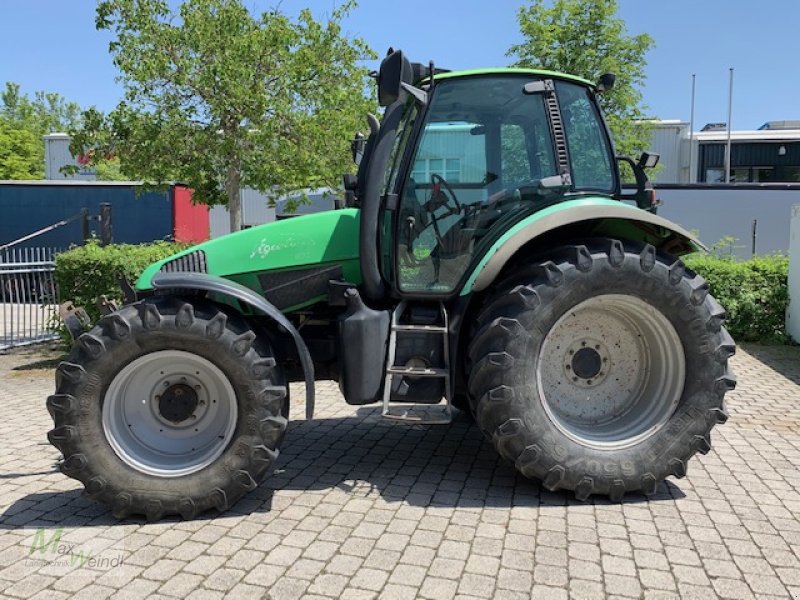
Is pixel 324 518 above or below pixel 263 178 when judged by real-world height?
below

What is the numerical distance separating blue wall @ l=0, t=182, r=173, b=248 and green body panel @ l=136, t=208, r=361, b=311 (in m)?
14.4

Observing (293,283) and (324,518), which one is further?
(293,283)

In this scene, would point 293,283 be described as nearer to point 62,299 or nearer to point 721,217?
point 62,299

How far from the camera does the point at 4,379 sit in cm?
827

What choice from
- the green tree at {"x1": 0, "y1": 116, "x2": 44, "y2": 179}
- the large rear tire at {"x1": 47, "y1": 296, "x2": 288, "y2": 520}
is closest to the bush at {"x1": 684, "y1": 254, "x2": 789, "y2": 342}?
the large rear tire at {"x1": 47, "y1": 296, "x2": 288, "y2": 520}

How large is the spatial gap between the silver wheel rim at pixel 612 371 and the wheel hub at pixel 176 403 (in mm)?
2097

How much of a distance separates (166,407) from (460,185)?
2209 mm

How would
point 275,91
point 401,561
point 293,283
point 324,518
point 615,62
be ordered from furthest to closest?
point 615,62 → point 275,91 → point 293,283 → point 324,518 → point 401,561

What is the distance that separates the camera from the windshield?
14.1ft

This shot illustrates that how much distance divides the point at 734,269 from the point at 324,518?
8.59 metres

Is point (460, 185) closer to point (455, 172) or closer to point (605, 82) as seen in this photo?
point (455, 172)

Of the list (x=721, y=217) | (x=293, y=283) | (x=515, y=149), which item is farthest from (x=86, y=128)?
(x=721, y=217)

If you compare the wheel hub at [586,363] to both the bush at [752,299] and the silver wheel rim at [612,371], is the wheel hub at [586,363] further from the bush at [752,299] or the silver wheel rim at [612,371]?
the bush at [752,299]

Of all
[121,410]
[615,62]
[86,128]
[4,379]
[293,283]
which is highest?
[615,62]
